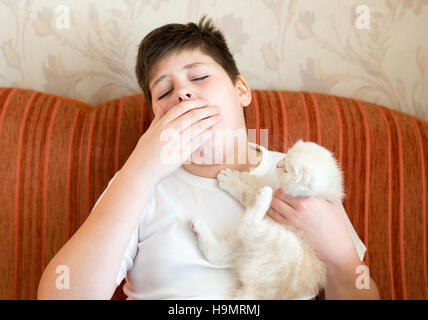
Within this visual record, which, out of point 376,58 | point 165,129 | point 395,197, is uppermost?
point 376,58

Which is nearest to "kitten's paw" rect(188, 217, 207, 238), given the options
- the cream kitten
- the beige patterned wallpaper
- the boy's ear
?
the cream kitten

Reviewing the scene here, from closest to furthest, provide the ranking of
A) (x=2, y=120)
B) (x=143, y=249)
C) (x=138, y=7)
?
(x=143, y=249) < (x=2, y=120) < (x=138, y=7)

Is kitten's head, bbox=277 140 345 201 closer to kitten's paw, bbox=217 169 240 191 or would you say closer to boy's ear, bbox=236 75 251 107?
kitten's paw, bbox=217 169 240 191

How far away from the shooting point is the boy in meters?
0.90

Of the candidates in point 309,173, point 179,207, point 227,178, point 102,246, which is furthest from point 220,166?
point 102,246

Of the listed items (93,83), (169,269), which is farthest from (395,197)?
(93,83)

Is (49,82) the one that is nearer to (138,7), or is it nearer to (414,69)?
(138,7)

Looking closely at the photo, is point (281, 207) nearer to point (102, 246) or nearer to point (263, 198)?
point (263, 198)

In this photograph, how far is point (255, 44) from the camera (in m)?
1.53

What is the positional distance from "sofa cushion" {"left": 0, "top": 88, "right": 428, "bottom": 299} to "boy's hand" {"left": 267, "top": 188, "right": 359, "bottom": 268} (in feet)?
1.12

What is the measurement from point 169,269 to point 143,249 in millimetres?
105

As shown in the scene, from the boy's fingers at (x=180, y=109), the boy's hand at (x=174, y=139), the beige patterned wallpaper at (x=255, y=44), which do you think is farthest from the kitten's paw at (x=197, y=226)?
the beige patterned wallpaper at (x=255, y=44)

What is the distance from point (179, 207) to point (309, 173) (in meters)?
0.37

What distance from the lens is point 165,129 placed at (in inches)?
38.1
